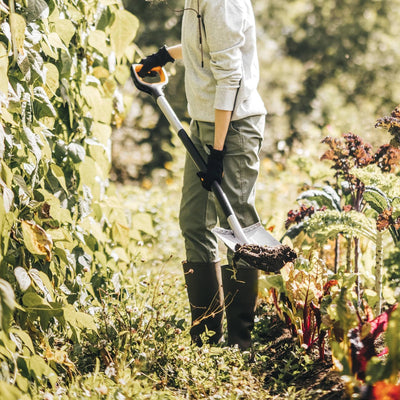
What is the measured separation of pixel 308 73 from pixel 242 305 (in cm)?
590

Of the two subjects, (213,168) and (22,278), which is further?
(213,168)

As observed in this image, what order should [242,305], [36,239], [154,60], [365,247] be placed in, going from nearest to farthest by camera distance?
[36,239] < [242,305] < [154,60] < [365,247]

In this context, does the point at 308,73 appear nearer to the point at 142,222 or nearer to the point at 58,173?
the point at 142,222

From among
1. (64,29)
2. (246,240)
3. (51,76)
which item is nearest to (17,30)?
(51,76)

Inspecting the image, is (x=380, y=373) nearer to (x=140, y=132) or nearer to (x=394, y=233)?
(x=394, y=233)

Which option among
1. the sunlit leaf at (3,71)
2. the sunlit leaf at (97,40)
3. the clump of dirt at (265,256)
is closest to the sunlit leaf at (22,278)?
the sunlit leaf at (3,71)

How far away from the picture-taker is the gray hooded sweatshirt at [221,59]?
2.41 meters

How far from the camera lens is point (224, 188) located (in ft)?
8.70

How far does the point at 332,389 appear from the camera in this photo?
222 centimetres

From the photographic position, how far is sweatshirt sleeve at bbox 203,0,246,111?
2396 millimetres

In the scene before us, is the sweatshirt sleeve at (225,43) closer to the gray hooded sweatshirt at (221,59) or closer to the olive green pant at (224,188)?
the gray hooded sweatshirt at (221,59)

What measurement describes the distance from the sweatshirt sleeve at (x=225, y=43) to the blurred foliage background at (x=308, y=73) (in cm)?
487

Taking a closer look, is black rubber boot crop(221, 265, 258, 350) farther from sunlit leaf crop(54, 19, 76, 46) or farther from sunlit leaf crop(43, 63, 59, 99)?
sunlit leaf crop(54, 19, 76, 46)

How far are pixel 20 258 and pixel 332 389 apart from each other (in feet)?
4.21
